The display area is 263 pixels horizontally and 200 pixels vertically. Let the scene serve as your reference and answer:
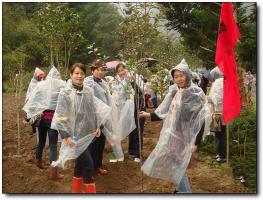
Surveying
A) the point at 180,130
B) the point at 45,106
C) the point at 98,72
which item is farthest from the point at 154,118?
the point at 45,106

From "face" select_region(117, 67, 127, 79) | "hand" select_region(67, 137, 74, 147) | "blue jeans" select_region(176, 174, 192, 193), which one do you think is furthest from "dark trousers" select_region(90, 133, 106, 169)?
"blue jeans" select_region(176, 174, 192, 193)

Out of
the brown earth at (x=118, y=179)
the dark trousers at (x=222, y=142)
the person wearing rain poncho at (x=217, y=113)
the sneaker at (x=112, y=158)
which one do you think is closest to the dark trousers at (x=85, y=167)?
the brown earth at (x=118, y=179)

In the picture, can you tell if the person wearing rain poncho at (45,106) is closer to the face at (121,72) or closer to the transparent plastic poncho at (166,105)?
the face at (121,72)

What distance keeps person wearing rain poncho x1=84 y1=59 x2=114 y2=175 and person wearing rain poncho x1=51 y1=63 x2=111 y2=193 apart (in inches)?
21.5

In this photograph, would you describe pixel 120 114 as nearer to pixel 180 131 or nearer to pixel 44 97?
pixel 44 97

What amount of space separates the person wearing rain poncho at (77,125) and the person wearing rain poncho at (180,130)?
1.97 feet

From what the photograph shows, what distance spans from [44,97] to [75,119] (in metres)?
0.93

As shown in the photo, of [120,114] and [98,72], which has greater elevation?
[98,72]

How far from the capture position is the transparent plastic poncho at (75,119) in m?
3.54

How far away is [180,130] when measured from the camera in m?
3.49

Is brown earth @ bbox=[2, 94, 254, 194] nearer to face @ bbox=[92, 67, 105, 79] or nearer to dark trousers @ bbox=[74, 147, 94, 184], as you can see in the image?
dark trousers @ bbox=[74, 147, 94, 184]

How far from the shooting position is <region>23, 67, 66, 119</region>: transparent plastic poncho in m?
4.32

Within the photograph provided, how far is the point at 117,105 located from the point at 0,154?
1.40 m

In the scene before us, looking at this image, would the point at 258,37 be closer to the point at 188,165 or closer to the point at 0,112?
the point at 188,165
